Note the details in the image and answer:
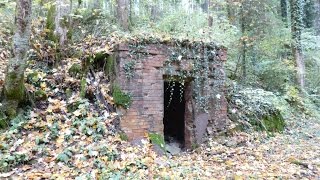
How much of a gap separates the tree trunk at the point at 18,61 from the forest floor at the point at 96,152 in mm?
375

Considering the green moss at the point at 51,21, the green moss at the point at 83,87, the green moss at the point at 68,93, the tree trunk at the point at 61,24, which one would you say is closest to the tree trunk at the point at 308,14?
the tree trunk at the point at 61,24

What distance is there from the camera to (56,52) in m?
7.91

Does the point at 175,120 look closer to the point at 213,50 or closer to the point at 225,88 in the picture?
the point at 225,88

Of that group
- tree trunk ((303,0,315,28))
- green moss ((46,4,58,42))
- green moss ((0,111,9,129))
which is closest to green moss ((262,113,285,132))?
green moss ((46,4,58,42))

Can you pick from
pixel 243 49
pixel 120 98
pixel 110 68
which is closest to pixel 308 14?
pixel 243 49

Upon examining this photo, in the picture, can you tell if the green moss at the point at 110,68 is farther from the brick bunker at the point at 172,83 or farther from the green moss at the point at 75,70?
the green moss at the point at 75,70

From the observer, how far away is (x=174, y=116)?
9.31 m

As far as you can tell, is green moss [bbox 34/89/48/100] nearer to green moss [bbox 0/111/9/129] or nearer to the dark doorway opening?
green moss [bbox 0/111/9/129]

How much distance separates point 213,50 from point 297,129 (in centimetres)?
399

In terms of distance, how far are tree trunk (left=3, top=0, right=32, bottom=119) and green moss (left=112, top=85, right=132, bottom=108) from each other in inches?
68.9

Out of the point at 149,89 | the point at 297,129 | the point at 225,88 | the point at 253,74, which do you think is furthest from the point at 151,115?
the point at 253,74

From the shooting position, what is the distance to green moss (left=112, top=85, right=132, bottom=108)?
21.7ft

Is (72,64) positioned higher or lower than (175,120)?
higher

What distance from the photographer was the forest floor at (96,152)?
501 cm
